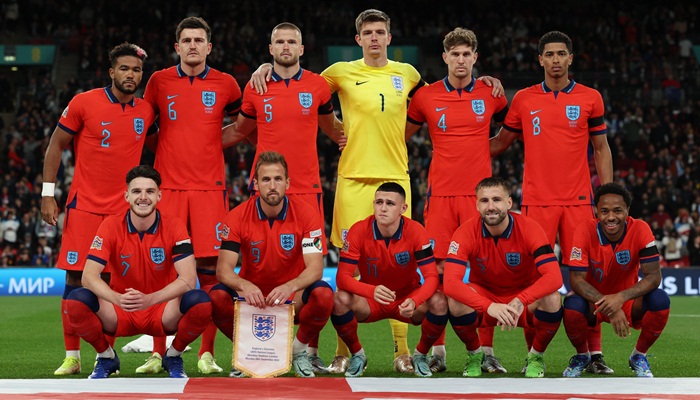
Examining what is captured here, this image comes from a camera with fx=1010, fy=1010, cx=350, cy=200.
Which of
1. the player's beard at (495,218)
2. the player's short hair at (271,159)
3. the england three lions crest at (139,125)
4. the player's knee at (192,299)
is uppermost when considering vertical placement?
the england three lions crest at (139,125)

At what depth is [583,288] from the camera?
6969 millimetres

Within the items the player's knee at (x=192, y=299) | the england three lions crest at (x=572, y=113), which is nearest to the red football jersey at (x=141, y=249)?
the player's knee at (x=192, y=299)

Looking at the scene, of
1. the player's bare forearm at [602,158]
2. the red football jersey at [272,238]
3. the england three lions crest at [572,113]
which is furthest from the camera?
the player's bare forearm at [602,158]

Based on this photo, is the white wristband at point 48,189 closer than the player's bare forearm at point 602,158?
Yes

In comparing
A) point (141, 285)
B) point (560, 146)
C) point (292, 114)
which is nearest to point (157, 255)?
point (141, 285)

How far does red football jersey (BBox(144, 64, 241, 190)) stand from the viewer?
7629 millimetres

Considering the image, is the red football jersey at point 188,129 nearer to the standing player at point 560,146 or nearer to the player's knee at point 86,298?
the player's knee at point 86,298

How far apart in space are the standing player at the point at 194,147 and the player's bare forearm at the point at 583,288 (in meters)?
2.61

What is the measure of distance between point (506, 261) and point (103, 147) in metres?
3.10

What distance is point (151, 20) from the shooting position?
26.8 metres

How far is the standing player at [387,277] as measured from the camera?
7.01m

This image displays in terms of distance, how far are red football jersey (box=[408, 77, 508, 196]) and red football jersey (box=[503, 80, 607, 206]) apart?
0.32 metres

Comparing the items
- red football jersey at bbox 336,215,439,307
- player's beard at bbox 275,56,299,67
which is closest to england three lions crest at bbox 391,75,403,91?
player's beard at bbox 275,56,299,67

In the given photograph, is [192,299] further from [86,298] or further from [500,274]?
[500,274]
